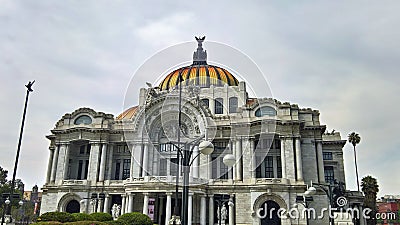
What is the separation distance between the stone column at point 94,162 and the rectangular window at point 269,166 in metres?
23.2

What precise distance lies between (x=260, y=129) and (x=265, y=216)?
10.6 m

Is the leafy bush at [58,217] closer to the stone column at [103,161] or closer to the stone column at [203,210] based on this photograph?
the stone column at [203,210]

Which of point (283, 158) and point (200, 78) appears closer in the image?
point (283, 158)

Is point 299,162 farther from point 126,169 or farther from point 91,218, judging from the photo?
point 91,218

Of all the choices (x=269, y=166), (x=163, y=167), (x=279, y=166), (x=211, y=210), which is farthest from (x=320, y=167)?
(x=163, y=167)

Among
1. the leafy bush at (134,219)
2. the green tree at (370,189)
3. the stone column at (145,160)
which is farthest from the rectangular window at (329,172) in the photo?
the leafy bush at (134,219)

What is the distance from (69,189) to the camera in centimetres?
4634

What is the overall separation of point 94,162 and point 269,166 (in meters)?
24.1

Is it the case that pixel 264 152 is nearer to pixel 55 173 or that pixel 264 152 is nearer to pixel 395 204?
pixel 55 173

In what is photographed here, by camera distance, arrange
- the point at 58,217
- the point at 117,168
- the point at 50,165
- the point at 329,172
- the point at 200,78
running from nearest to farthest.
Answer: the point at 58,217
the point at 117,168
the point at 50,165
the point at 329,172
the point at 200,78

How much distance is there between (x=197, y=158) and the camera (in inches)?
1783

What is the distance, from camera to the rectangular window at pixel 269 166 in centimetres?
4509

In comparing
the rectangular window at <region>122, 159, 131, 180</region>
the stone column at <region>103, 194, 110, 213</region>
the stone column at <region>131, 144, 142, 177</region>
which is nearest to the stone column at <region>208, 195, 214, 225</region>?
the stone column at <region>131, 144, 142, 177</region>

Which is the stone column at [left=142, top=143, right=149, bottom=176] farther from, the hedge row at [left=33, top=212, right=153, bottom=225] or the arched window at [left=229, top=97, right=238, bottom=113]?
the hedge row at [left=33, top=212, right=153, bottom=225]
